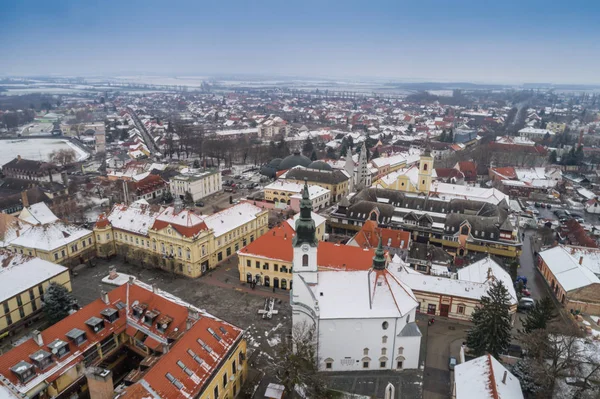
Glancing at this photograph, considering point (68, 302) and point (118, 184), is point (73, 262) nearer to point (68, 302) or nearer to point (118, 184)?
point (68, 302)

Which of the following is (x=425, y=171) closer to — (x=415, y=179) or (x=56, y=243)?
(x=415, y=179)

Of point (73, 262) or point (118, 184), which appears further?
point (118, 184)

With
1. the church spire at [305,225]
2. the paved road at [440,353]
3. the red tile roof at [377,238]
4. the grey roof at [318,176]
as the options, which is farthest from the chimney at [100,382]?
the grey roof at [318,176]

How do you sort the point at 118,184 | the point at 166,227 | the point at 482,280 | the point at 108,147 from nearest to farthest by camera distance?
1. the point at 482,280
2. the point at 166,227
3. the point at 118,184
4. the point at 108,147

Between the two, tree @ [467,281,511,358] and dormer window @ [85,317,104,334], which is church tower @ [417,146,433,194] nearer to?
tree @ [467,281,511,358]

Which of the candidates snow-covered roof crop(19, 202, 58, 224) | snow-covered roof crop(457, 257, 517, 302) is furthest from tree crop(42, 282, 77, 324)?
snow-covered roof crop(457, 257, 517, 302)

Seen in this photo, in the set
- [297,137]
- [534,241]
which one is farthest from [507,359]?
[297,137]
